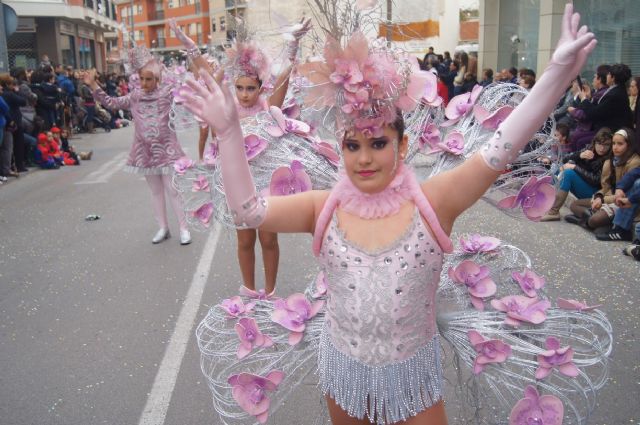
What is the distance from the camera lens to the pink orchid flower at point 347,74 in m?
2.07

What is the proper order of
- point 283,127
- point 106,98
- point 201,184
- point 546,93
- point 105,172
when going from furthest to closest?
point 105,172 → point 106,98 → point 201,184 → point 283,127 → point 546,93

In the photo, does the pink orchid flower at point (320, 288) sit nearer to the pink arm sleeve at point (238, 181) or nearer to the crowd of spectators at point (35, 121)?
the pink arm sleeve at point (238, 181)

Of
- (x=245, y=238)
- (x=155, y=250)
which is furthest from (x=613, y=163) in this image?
(x=155, y=250)

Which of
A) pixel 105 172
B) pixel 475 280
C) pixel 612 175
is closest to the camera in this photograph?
pixel 475 280

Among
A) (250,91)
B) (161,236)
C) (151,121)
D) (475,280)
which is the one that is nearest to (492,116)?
(475,280)

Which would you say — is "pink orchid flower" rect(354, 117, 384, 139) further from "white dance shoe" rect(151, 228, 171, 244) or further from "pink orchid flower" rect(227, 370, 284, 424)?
"white dance shoe" rect(151, 228, 171, 244)

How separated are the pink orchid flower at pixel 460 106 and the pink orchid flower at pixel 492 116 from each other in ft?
0.35

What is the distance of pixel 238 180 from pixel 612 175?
634 cm

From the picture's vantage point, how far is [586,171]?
7.89 m

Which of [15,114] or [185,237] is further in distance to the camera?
[15,114]

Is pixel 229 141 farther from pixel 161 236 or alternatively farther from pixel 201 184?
pixel 161 236

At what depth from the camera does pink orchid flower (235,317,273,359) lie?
2.59m

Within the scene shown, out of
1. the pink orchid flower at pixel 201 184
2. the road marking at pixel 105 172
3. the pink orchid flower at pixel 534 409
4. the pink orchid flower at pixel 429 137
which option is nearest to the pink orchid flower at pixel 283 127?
the pink orchid flower at pixel 429 137

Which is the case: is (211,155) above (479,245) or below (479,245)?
above
